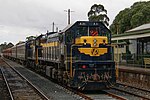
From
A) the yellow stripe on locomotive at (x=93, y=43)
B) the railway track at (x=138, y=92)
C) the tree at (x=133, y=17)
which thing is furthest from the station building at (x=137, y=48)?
the tree at (x=133, y=17)

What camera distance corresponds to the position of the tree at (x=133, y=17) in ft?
178

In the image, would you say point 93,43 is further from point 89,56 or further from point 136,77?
point 136,77

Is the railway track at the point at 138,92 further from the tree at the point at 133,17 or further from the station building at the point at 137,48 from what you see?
the tree at the point at 133,17

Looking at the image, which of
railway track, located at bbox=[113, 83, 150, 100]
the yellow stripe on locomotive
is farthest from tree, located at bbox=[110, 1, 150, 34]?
the yellow stripe on locomotive

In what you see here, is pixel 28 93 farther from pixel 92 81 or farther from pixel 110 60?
pixel 110 60

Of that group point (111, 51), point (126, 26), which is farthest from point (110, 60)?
point (126, 26)

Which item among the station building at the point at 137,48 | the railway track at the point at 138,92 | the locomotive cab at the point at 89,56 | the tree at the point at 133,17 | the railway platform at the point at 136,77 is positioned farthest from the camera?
the tree at the point at 133,17

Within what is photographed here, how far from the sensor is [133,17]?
54.9 meters

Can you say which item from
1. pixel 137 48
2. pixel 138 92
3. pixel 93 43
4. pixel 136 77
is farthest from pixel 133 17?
pixel 93 43

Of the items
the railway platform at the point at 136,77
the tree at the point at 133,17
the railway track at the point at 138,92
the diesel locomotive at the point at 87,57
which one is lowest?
the railway track at the point at 138,92

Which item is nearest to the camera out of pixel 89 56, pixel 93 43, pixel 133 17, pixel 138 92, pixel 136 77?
pixel 93 43

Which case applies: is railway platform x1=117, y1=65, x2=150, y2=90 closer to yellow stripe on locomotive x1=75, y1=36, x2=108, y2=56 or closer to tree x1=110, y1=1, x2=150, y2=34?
yellow stripe on locomotive x1=75, y1=36, x2=108, y2=56

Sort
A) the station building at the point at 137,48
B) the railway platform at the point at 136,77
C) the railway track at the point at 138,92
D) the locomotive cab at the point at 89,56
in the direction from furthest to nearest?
the station building at the point at 137,48 < the railway platform at the point at 136,77 < the locomotive cab at the point at 89,56 < the railway track at the point at 138,92

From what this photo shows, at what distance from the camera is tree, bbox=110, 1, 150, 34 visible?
54156 mm
